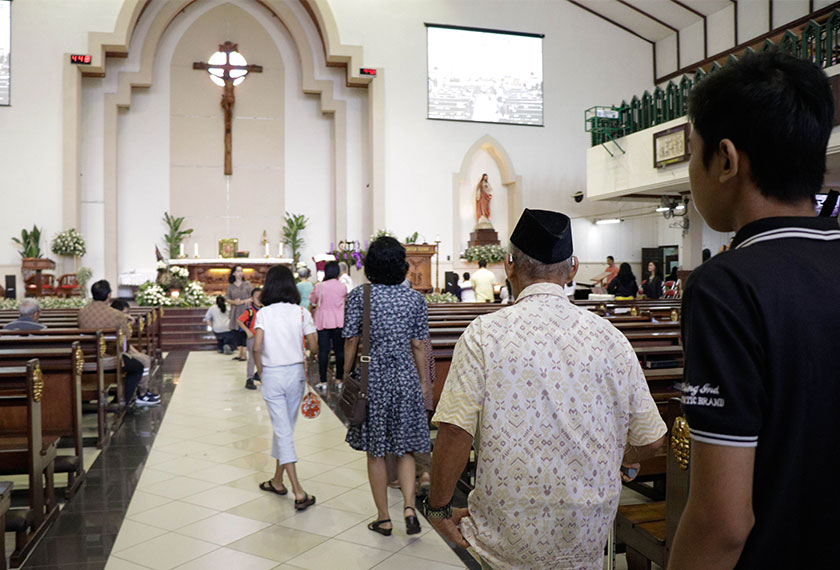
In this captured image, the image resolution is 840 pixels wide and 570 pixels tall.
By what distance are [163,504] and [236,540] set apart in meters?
0.83

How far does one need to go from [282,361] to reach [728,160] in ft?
11.3

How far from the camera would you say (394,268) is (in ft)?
11.8

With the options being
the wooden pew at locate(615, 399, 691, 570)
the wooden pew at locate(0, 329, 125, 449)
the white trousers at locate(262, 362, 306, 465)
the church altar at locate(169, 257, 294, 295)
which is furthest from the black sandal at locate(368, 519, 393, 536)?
the church altar at locate(169, 257, 294, 295)

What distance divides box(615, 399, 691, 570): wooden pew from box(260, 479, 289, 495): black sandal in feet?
7.47

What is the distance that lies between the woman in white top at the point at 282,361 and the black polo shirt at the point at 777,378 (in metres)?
3.41

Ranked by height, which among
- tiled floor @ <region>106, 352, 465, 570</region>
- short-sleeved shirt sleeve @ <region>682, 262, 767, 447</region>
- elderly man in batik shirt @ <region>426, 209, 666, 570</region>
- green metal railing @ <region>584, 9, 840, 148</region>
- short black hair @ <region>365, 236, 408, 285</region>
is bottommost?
tiled floor @ <region>106, 352, 465, 570</region>

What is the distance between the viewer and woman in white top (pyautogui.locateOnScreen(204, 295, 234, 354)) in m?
10.9

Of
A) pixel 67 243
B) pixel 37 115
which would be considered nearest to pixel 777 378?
pixel 67 243

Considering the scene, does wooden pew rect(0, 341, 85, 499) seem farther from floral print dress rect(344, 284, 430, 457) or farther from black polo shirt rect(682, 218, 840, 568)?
black polo shirt rect(682, 218, 840, 568)

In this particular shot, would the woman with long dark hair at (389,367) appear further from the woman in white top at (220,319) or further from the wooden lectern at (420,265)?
the wooden lectern at (420,265)

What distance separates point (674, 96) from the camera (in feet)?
38.1

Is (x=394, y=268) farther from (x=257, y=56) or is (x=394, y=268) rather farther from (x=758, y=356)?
(x=257, y=56)

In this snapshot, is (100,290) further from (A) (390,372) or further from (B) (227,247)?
(B) (227,247)

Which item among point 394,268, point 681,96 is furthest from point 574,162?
point 394,268
